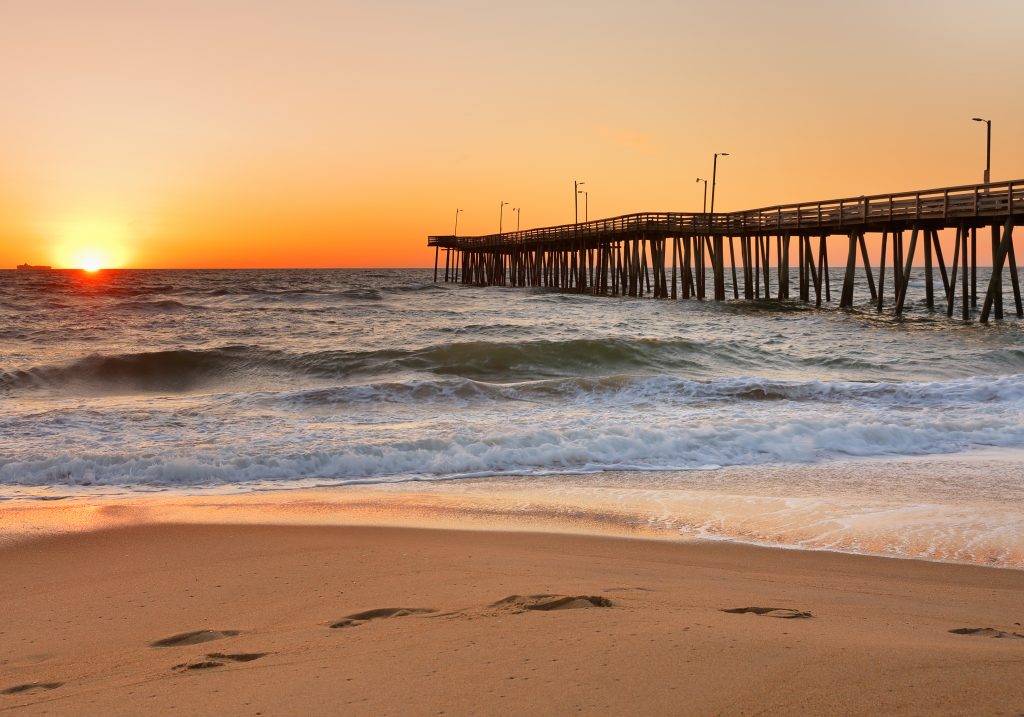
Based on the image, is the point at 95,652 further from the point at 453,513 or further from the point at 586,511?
the point at 586,511

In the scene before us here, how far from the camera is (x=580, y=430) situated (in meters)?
10.9

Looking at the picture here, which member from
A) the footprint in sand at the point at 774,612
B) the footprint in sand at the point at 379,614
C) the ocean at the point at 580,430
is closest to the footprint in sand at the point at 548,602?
the footprint in sand at the point at 379,614

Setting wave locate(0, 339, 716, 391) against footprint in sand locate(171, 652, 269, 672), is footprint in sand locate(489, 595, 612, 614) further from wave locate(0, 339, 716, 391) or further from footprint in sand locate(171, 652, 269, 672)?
wave locate(0, 339, 716, 391)

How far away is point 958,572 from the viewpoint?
5348mm

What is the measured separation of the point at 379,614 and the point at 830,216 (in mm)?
31986

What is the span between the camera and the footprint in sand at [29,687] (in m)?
3.41

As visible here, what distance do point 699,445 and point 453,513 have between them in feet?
13.3

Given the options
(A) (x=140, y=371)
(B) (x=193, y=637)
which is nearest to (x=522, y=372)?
(A) (x=140, y=371)

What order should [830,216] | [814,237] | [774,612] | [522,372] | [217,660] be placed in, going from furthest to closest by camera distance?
[814,237] → [830,216] → [522,372] → [774,612] → [217,660]

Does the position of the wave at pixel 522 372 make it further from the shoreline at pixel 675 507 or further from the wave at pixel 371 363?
the shoreline at pixel 675 507

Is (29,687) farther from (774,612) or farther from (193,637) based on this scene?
(774,612)

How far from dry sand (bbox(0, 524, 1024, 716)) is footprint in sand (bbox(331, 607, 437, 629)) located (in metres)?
0.02

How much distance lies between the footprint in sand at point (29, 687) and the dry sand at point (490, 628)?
1cm

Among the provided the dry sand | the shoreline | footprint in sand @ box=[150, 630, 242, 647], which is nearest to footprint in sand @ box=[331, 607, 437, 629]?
the dry sand
